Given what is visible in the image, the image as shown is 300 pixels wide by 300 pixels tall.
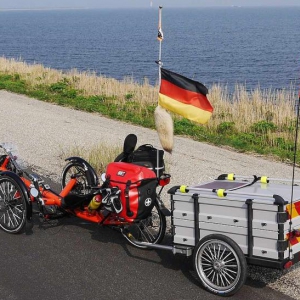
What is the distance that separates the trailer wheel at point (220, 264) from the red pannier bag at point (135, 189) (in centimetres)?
88

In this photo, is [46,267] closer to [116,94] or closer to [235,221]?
[235,221]

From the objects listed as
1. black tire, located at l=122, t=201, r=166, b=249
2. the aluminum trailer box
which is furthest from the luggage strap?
the aluminum trailer box

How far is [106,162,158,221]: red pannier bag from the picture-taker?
6645 millimetres

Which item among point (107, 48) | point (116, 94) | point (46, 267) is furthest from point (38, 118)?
point (107, 48)

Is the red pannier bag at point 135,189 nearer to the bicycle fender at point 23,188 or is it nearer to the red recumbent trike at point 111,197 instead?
the red recumbent trike at point 111,197

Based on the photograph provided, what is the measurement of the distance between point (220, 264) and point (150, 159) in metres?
1.74

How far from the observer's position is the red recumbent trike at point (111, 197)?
670cm

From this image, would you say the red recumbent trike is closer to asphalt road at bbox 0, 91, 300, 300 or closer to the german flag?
asphalt road at bbox 0, 91, 300, 300

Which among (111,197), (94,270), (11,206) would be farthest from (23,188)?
(94,270)

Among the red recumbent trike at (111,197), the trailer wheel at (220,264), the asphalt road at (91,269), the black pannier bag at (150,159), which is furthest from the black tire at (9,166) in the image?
the trailer wheel at (220,264)

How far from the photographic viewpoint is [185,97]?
666cm

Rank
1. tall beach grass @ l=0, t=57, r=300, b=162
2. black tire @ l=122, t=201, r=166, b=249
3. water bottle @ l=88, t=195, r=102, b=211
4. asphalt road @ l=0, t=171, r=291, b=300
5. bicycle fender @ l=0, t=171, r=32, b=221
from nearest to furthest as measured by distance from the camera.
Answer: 1. asphalt road @ l=0, t=171, r=291, b=300
2. water bottle @ l=88, t=195, r=102, b=211
3. black tire @ l=122, t=201, r=166, b=249
4. bicycle fender @ l=0, t=171, r=32, b=221
5. tall beach grass @ l=0, t=57, r=300, b=162

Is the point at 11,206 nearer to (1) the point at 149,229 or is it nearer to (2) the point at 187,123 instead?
(1) the point at 149,229

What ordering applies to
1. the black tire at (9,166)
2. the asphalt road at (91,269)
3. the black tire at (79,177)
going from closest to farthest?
the asphalt road at (91,269) < the black tire at (79,177) < the black tire at (9,166)
